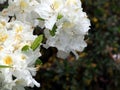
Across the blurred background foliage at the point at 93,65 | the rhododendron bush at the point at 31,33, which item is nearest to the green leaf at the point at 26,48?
the rhododendron bush at the point at 31,33

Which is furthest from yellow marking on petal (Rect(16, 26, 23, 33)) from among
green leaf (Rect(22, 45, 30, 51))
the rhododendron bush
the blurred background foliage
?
the blurred background foliage

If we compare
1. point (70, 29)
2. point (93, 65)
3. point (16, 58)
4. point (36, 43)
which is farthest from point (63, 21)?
point (93, 65)

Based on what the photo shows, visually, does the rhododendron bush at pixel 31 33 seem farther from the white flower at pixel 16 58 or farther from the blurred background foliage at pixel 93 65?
the blurred background foliage at pixel 93 65

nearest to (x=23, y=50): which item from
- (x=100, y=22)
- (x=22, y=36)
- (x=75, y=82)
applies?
(x=22, y=36)

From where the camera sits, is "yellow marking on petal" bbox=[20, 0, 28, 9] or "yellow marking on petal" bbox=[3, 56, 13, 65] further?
"yellow marking on petal" bbox=[20, 0, 28, 9]

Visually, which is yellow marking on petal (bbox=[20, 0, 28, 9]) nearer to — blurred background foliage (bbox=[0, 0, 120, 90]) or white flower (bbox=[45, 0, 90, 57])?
white flower (bbox=[45, 0, 90, 57])

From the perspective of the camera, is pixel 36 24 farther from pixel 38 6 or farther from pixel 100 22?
pixel 100 22

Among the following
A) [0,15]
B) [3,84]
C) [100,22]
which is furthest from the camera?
[100,22]
